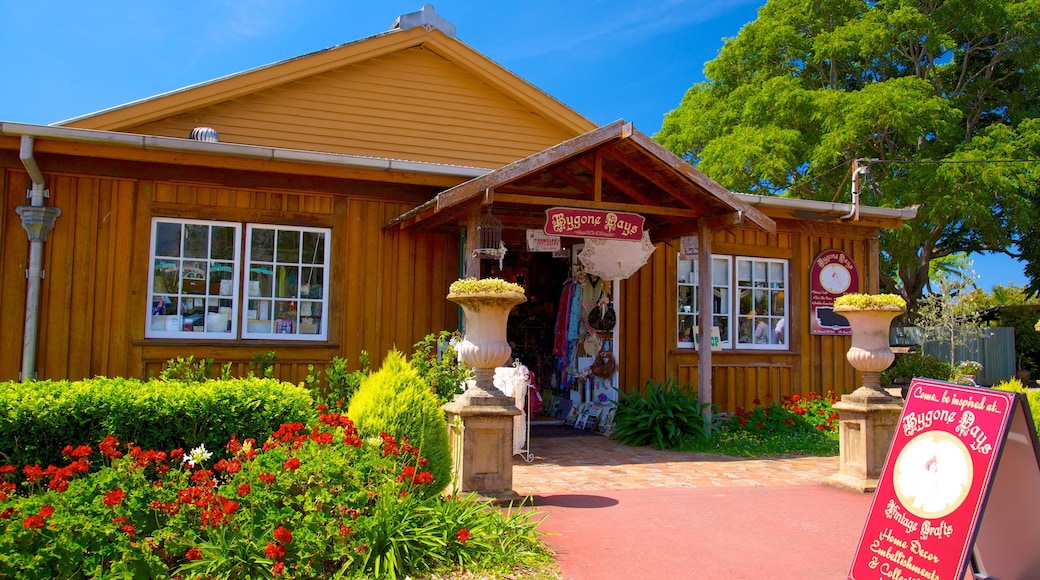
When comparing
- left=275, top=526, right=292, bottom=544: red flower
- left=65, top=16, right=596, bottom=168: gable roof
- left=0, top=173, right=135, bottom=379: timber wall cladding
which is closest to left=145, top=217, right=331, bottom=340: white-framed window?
left=0, top=173, right=135, bottom=379: timber wall cladding

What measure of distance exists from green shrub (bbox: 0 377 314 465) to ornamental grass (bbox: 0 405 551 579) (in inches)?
23.9

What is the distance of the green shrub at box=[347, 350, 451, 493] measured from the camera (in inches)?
197

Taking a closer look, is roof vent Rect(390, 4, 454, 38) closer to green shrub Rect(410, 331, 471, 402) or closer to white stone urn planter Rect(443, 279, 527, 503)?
green shrub Rect(410, 331, 471, 402)

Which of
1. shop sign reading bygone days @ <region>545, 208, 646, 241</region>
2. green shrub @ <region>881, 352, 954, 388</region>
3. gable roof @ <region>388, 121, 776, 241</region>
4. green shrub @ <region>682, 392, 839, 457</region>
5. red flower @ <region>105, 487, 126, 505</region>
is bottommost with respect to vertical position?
green shrub @ <region>682, 392, 839, 457</region>

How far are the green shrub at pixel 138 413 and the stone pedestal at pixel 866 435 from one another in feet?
15.4

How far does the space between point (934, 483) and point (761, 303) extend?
24.0 ft

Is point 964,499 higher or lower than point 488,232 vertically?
lower

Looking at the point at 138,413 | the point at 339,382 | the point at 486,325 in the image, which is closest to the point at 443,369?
the point at 339,382

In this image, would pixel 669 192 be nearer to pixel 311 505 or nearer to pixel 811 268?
pixel 811 268

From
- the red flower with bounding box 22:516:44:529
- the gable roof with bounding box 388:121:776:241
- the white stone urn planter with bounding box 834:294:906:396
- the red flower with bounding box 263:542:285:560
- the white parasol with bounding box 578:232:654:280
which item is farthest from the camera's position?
the white parasol with bounding box 578:232:654:280

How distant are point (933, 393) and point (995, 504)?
63cm

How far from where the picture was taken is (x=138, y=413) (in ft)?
17.2

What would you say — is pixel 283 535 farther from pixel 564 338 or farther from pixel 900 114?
pixel 900 114

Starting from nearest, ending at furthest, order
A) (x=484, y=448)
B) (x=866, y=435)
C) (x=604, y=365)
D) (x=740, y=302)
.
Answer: (x=484, y=448) < (x=866, y=435) < (x=604, y=365) < (x=740, y=302)
